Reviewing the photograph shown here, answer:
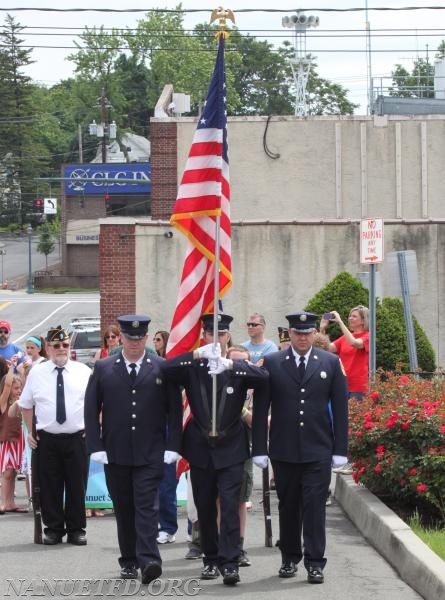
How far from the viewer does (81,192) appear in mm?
91188

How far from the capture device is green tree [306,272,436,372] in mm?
20844

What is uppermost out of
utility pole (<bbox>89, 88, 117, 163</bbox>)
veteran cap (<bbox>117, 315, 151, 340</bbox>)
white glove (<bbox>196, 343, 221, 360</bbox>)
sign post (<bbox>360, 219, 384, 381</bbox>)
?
utility pole (<bbox>89, 88, 117, 163</bbox>)

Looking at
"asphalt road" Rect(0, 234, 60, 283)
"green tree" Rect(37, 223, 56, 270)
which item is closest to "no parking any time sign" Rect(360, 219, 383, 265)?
"asphalt road" Rect(0, 234, 60, 283)

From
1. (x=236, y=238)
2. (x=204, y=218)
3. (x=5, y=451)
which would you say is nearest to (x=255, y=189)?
(x=236, y=238)

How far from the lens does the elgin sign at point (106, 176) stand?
290 feet

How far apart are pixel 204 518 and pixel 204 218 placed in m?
2.58

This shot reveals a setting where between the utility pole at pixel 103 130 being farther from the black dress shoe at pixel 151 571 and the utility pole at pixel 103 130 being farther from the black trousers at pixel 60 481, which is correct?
the black dress shoe at pixel 151 571

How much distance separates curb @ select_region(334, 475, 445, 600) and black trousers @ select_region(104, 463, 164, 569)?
188cm

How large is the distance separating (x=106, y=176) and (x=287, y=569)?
268ft

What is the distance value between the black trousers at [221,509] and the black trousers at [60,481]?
2179 mm

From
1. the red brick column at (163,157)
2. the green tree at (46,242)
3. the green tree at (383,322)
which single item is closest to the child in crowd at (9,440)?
the green tree at (383,322)

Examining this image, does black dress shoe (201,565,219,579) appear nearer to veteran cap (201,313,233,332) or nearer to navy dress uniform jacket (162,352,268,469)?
navy dress uniform jacket (162,352,268,469)

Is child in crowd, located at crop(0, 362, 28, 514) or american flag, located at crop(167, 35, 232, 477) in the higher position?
american flag, located at crop(167, 35, 232, 477)

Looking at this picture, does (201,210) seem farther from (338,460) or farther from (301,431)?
(338,460)
